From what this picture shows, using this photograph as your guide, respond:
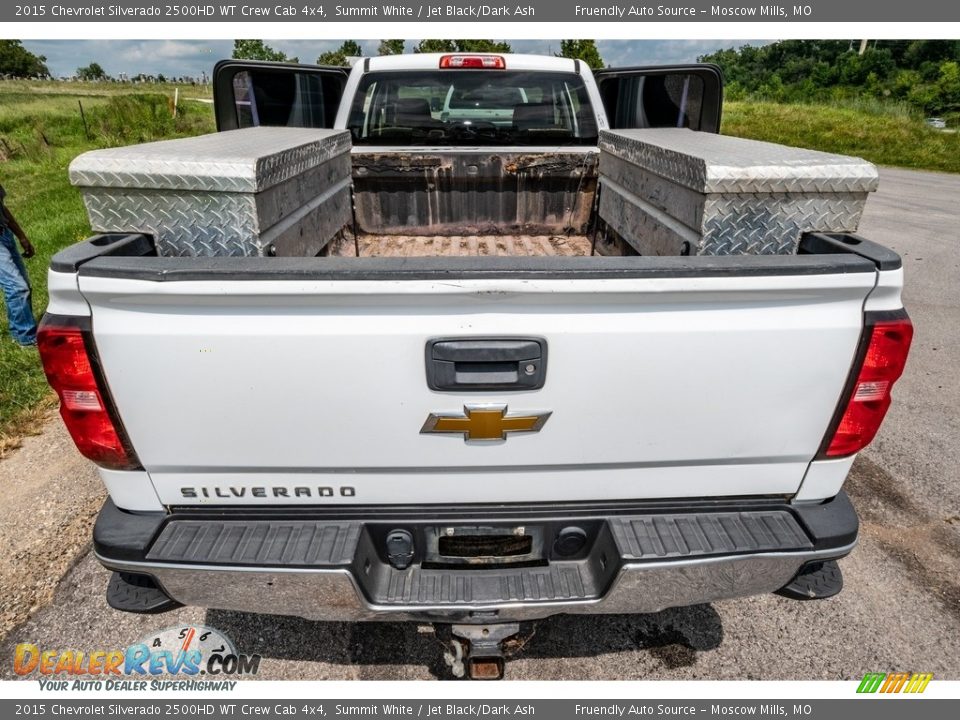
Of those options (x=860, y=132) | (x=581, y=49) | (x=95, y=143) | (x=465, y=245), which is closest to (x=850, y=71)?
(x=581, y=49)

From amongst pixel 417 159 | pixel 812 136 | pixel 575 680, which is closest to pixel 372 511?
pixel 575 680

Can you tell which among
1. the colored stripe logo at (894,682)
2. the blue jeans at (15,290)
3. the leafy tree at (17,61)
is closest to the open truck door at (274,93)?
the blue jeans at (15,290)

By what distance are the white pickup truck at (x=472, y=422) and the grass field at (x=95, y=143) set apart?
3229mm

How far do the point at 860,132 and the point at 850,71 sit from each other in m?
38.5

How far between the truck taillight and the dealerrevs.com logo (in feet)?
3.68

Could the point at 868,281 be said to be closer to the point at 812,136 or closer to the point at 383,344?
the point at 383,344

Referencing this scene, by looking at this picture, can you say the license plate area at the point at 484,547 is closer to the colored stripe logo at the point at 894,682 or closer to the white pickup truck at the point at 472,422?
the white pickup truck at the point at 472,422

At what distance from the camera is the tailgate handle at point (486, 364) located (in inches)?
66.0

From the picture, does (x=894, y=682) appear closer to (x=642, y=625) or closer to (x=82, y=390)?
(x=642, y=625)

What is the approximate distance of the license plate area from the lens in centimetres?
197

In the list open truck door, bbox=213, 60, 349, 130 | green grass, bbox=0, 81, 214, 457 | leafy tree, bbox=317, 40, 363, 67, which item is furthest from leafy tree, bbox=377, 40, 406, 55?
open truck door, bbox=213, 60, 349, 130

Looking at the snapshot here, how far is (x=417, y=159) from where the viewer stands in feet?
13.5
